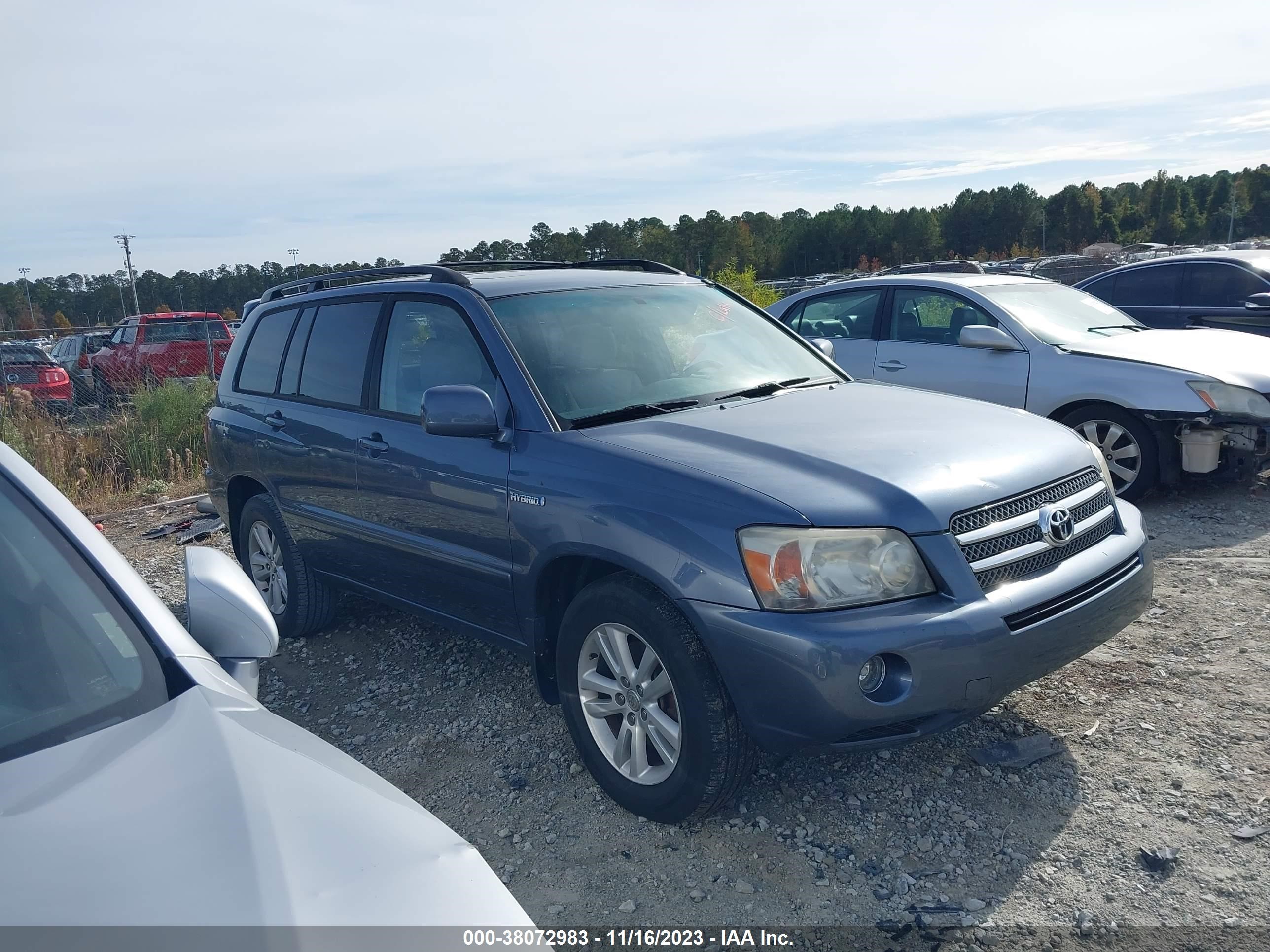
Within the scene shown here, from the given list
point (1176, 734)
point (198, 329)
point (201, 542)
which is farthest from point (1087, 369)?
point (198, 329)

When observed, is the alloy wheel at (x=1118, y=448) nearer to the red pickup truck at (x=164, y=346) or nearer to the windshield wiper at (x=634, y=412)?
the windshield wiper at (x=634, y=412)

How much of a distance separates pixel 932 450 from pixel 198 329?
18821mm

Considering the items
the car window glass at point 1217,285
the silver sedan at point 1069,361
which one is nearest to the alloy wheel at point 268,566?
→ the silver sedan at point 1069,361

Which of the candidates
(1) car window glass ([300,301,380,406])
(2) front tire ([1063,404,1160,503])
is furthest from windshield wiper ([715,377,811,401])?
(2) front tire ([1063,404,1160,503])

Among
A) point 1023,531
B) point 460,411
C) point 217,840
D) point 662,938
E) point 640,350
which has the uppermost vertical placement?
point 640,350

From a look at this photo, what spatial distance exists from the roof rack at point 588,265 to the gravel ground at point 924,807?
197 centimetres

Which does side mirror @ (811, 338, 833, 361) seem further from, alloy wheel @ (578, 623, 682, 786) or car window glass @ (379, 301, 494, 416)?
alloy wheel @ (578, 623, 682, 786)

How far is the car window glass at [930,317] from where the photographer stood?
25.0 feet

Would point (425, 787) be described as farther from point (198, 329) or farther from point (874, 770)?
point (198, 329)

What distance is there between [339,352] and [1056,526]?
3.27 metres

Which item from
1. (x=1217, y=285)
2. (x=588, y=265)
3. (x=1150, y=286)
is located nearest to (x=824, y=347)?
(x=588, y=265)

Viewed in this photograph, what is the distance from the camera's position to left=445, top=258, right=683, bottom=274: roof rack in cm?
498

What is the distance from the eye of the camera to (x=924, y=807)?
132 inches

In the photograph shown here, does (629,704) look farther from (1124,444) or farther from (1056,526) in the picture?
(1124,444)
